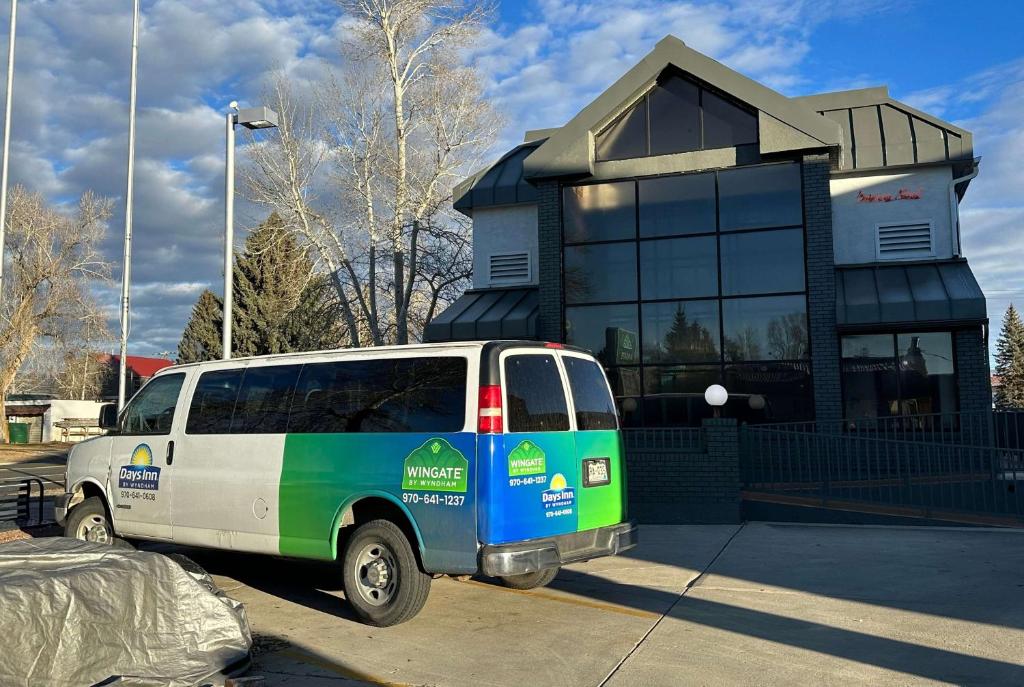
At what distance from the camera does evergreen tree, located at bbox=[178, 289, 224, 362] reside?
5016 centimetres

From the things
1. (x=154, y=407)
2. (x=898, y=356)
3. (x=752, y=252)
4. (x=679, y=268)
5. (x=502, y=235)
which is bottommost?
(x=154, y=407)

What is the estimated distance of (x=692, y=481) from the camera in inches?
477

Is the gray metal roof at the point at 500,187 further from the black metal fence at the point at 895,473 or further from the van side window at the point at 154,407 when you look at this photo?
the van side window at the point at 154,407

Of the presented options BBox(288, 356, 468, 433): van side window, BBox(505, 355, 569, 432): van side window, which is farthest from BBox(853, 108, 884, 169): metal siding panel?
BBox(288, 356, 468, 433): van side window

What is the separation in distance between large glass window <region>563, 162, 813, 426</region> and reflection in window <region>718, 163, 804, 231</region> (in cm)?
2

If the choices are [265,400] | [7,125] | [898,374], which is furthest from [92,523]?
[7,125]

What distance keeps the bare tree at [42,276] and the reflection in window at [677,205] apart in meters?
33.9

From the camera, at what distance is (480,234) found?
59.2 feet

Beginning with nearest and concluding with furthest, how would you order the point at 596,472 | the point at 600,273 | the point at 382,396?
the point at 382,396 → the point at 596,472 → the point at 600,273

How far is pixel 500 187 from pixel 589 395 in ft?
35.3

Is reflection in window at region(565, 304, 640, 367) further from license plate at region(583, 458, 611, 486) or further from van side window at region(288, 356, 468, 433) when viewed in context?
van side window at region(288, 356, 468, 433)

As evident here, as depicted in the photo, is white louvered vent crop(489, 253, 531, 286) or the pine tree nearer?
white louvered vent crop(489, 253, 531, 286)

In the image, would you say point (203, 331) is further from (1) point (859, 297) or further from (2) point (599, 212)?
(1) point (859, 297)

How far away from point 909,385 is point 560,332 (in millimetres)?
6062
